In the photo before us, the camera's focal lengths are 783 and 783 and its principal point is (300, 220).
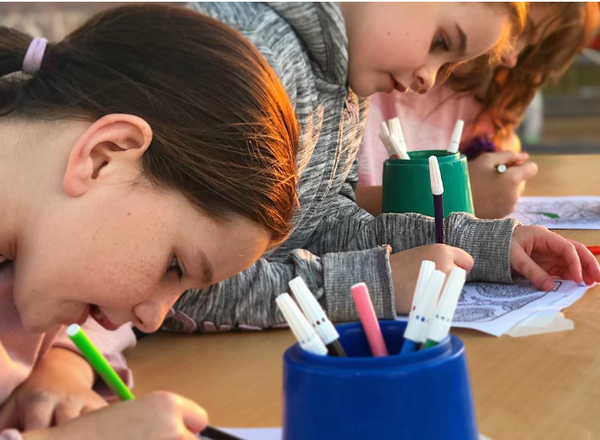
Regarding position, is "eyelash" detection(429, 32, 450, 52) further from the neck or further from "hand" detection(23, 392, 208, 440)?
"hand" detection(23, 392, 208, 440)

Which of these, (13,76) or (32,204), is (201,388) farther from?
(13,76)

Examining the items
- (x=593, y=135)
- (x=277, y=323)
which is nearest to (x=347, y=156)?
(x=277, y=323)

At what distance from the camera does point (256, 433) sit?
470 millimetres

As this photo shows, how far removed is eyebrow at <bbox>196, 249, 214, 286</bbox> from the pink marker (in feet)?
0.70

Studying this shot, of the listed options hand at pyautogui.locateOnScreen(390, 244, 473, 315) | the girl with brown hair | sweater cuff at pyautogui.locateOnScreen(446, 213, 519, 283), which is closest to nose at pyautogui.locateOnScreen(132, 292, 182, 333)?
the girl with brown hair

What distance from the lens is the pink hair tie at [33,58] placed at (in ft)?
2.04

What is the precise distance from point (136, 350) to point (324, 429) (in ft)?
1.08

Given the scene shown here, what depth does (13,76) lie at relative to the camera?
0.62 metres

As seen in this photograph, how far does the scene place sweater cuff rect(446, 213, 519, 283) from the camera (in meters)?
0.76

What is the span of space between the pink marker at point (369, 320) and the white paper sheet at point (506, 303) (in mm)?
248

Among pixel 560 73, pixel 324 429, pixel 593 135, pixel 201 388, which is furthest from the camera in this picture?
pixel 593 135

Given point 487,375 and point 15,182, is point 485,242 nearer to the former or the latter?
point 487,375

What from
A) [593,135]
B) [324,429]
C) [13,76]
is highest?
[13,76]

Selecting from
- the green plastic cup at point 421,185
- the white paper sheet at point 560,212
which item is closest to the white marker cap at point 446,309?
the green plastic cup at point 421,185
